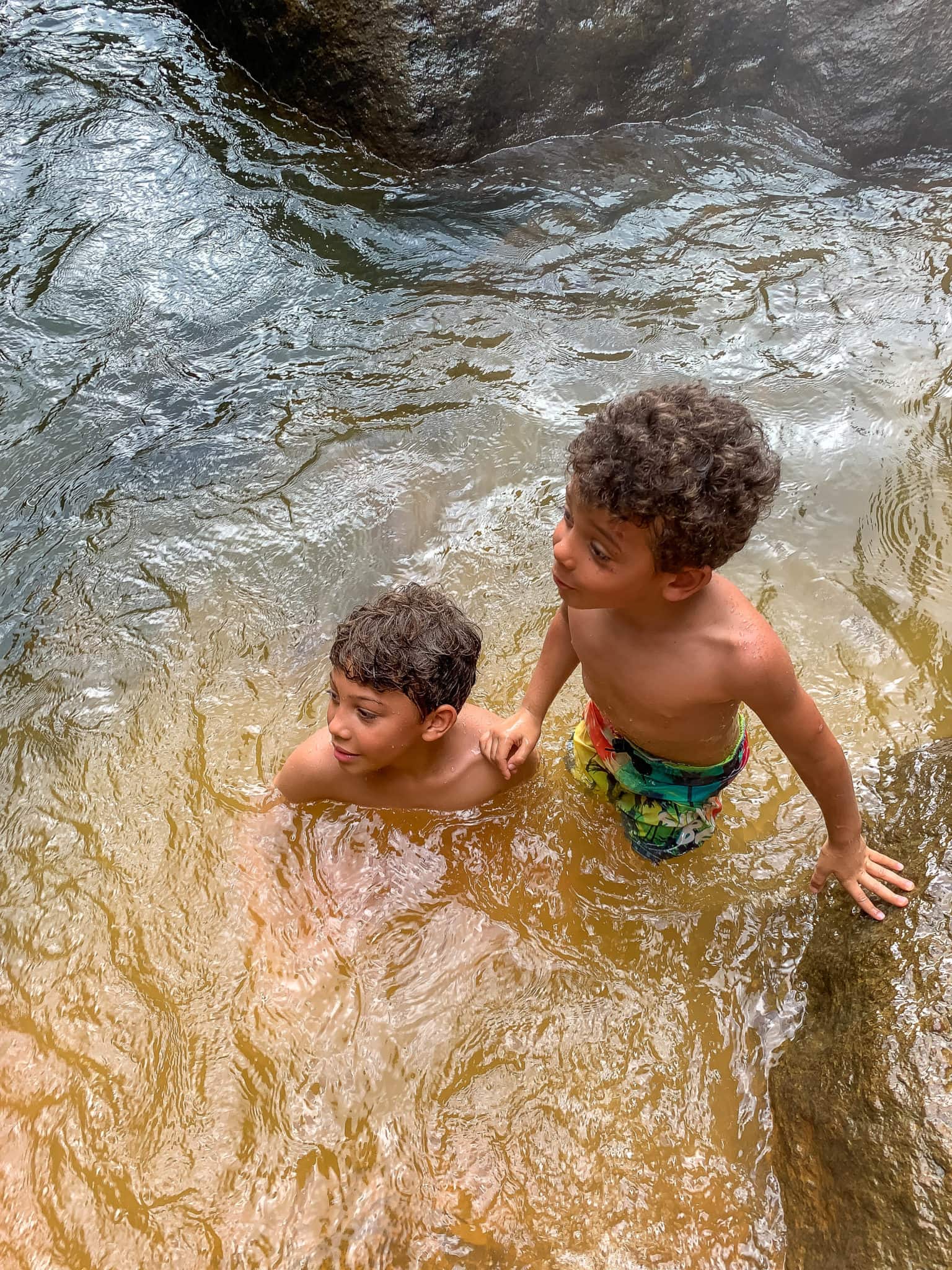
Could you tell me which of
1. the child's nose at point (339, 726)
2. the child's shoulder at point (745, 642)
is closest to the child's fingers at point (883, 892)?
the child's shoulder at point (745, 642)

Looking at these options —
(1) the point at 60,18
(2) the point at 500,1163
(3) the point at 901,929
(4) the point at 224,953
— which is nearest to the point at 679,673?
(3) the point at 901,929

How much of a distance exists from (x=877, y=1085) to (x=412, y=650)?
1.60 meters

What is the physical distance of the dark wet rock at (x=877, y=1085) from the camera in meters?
2.01

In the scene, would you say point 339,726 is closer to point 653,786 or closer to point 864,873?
point 653,786

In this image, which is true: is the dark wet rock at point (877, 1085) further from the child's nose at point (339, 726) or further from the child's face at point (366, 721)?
the child's nose at point (339, 726)

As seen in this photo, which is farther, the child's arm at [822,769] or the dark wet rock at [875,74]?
the dark wet rock at [875,74]

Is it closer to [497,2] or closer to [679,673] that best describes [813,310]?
[497,2]

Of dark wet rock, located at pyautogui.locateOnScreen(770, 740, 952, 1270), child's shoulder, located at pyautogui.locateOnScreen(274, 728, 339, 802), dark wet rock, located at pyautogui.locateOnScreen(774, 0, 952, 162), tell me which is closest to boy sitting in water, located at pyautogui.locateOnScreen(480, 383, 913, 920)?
dark wet rock, located at pyautogui.locateOnScreen(770, 740, 952, 1270)

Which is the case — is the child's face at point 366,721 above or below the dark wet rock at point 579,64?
below

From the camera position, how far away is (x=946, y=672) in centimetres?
361

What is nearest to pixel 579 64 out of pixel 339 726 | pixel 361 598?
pixel 361 598

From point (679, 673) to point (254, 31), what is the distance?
6.10m

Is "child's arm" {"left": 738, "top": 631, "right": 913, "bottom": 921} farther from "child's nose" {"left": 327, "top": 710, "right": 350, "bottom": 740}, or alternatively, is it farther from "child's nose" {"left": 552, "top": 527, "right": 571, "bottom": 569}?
"child's nose" {"left": 327, "top": 710, "right": 350, "bottom": 740}

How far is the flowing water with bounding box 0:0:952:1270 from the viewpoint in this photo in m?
2.50
